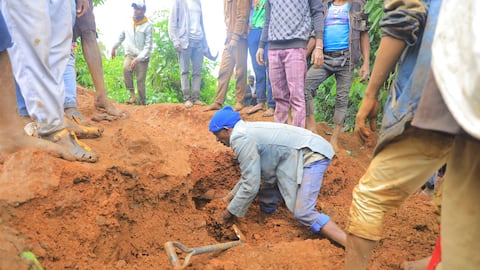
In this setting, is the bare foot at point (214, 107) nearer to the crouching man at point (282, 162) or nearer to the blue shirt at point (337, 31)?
the blue shirt at point (337, 31)

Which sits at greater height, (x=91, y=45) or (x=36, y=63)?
(x=36, y=63)

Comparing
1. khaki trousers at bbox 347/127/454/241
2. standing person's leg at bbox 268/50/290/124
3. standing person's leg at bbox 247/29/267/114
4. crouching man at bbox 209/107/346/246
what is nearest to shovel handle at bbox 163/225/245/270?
crouching man at bbox 209/107/346/246

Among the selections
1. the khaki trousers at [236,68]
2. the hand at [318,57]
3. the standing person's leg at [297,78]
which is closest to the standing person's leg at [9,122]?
the standing person's leg at [297,78]

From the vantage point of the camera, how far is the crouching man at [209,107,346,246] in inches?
116

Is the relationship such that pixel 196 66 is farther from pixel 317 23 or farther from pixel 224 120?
pixel 224 120

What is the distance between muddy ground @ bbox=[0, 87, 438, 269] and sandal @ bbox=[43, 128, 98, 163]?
0.18ft

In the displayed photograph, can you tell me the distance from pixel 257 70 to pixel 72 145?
3.29m

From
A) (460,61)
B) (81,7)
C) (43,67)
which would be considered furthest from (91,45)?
(460,61)

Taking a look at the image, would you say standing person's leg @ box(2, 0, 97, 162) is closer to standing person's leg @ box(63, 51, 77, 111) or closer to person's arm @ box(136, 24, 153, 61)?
standing person's leg @ box(63, 51, 77, 111)

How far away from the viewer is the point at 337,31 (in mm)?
4027

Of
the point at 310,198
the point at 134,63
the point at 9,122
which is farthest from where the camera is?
the point at 134,63

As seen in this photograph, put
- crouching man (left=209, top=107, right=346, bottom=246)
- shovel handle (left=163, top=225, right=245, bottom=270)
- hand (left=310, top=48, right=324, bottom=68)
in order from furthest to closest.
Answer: hand (left=310, top=48, right=324, bottom=68), crouching man (left=209, top=107, right=346, bottom=246), shovel handle (left=163, top=225, right=245, bottom=270)

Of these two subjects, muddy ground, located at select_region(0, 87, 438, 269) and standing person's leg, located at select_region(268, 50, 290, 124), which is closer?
muddy ground, located at select_region(0, 87, 438, 269)

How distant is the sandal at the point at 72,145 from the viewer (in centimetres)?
229
